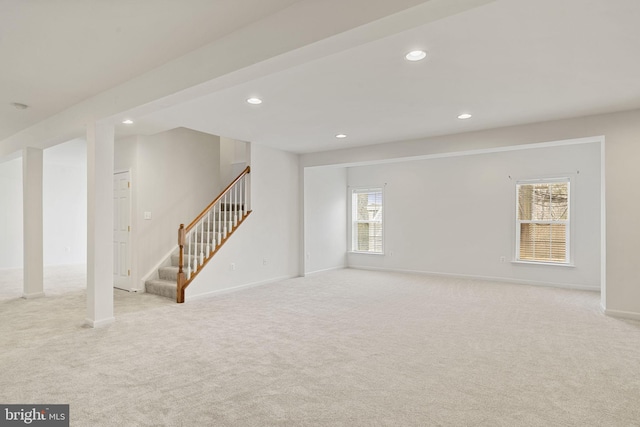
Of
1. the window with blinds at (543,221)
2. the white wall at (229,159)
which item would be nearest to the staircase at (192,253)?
the white wall at (229,159)

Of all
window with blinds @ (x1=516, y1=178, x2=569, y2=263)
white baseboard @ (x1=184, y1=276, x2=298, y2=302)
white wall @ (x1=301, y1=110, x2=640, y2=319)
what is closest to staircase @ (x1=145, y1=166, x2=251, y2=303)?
white baseboard @ (x1=184, y1=276, x2=298, y2=302)

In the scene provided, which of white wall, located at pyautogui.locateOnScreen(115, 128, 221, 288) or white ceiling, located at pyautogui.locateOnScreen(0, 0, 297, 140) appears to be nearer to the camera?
white ceiling, located at pyautogui.locateOnScreen(0, 0, 297, 140)

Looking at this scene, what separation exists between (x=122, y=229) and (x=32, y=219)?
3.93 feet

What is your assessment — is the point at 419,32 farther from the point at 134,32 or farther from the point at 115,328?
the point at 115,328

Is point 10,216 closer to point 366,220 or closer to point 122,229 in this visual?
point 122,229

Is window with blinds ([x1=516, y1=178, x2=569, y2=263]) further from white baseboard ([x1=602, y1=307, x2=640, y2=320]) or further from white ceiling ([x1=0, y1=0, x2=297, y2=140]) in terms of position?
white ceiling ([x1=0, y1=0, x2=297, y2=140])

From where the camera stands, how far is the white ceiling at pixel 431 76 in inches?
90.7

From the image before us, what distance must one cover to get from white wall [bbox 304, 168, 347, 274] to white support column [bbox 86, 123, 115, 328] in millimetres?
3943

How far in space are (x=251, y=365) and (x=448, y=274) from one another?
Answer: 17.7 feet

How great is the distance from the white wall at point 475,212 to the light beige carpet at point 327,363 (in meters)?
1.56

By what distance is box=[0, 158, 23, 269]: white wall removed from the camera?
8.46 metres

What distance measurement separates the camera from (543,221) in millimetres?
6398

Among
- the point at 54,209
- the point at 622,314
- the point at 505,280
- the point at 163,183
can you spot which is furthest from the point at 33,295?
the point at 622,314

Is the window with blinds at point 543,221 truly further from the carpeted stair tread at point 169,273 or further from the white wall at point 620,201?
the carpeted stair tread at point 169,273
